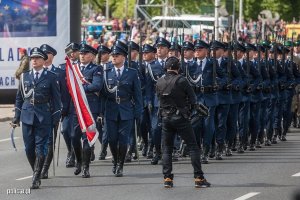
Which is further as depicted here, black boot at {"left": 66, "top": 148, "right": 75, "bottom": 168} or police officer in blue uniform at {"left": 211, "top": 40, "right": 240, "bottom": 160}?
police officer in blue uniform at {"left": 211, "top": 40, "right": 240, "bottom": 160}

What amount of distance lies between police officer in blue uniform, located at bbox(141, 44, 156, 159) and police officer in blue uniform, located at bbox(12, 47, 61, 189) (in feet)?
11.5

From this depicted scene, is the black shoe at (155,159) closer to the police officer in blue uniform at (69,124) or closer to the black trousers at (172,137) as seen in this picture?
the police officer in blue uniform at (69,124)

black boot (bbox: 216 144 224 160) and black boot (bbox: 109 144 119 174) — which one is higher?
black boot (bbox: 109 144 119 174)

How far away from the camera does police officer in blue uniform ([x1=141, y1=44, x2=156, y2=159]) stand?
65.1 ft

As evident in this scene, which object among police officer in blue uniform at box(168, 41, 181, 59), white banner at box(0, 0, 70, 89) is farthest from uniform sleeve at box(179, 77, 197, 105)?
white banner at box(0, 0, 70, 89)

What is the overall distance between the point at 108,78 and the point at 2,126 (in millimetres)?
9847

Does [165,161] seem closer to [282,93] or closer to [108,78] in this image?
[108,78]

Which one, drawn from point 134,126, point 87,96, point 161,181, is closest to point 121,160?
point 161,181

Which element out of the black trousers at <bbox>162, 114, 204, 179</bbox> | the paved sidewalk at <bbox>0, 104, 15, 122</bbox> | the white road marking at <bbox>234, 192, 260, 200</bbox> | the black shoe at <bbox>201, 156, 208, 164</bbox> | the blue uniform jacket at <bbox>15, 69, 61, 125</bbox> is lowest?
the paved sidewalk at <bbox>0, 104, 15, 122</bbox>

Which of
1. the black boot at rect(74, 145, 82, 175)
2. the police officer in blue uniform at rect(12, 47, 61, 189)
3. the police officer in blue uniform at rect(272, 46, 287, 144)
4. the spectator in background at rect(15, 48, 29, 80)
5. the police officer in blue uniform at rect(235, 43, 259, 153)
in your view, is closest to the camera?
the police officer in blue uniform at rect(12, 47, 61, 189)

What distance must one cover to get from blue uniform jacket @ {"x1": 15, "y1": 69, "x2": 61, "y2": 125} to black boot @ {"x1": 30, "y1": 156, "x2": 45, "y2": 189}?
487 mm

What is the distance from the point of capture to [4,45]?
31.9m

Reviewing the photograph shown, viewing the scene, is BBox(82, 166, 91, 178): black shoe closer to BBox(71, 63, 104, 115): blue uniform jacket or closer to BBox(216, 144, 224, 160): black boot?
BBox(71, 63, 104, 115): blue uniform jacket

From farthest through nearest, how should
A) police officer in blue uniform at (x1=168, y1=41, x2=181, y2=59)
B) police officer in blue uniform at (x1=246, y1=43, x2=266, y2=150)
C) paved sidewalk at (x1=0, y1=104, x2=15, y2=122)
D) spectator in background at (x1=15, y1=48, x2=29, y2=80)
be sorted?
spectator in background at (x1=15, y1=48, x2=29, y2=80)
paved sidewalk at (x1=0, y1=104, x2=15, y2=122)
police officer in blue uniform at (x1=246, y1=43, x2=266, y2=150)
police officer in blue uniform at (x1=168, y1=41, x2=181, y2=59)
